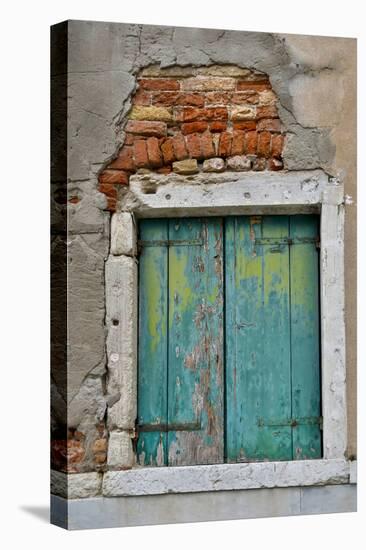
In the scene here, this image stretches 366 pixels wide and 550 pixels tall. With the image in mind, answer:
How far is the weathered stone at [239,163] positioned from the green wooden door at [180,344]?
0.35m

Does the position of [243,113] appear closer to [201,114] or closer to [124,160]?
[201,114]

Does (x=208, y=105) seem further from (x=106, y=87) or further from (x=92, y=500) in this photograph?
(x=92, y=500)

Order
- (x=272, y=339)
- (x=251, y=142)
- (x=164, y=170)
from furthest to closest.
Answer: (x=272, y=339), (x=251, y=142), (x=164, y=170)

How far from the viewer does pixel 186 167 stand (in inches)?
355

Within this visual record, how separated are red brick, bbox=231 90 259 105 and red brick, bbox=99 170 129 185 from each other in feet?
2.62

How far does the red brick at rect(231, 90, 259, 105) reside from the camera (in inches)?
357

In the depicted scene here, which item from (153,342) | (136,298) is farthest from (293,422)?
(136,298)

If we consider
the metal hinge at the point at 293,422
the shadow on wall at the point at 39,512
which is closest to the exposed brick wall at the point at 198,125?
the metal hinge at the point at 293,422

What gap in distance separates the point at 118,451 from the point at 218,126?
1990mm

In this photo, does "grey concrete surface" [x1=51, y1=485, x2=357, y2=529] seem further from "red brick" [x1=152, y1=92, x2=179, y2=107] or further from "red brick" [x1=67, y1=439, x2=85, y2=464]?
"red brick" [x1=152, y1=92, x2=179, y2=107]

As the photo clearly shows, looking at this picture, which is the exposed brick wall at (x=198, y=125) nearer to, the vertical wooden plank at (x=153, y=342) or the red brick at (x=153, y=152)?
the red brick at (x=153, y=152)

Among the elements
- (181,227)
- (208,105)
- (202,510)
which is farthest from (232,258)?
(202,510)

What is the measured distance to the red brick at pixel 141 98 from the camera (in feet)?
29.3

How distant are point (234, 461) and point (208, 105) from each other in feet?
6.95
